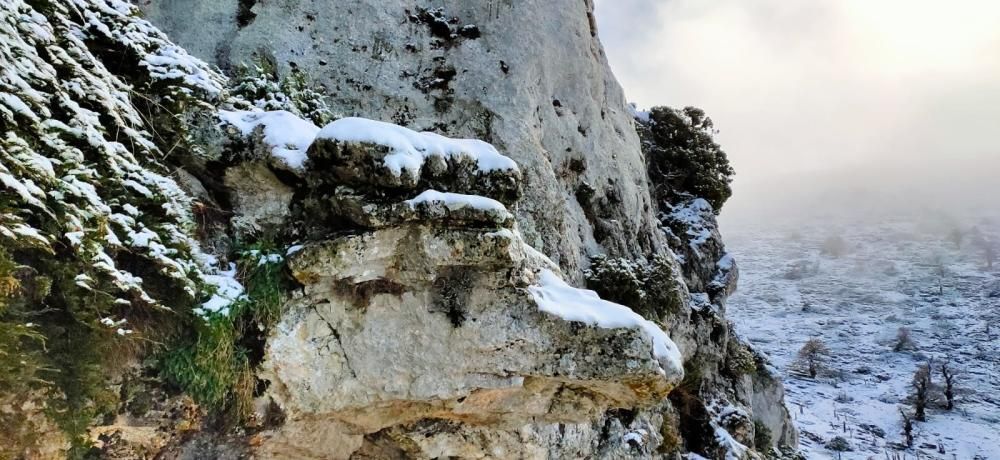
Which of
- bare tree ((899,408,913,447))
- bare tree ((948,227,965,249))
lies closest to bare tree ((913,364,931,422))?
bare tree ((899,408,913,447))

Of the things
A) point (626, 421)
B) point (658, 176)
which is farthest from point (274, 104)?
point (658, 176)

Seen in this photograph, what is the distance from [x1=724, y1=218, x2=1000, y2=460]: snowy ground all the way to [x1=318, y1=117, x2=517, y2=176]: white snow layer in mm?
44266

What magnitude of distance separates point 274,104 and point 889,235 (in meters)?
124

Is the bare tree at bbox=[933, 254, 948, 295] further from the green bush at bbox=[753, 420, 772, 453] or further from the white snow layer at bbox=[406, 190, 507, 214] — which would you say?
the white snow layer at bbox=[406, 190, 507, 214]

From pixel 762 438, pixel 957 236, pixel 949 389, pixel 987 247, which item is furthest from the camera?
pixel 957 236

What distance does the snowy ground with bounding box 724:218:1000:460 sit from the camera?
44500 mm

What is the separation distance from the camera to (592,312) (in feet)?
20.6

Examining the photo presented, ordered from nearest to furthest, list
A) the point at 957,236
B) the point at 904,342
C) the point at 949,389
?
the point at 949,389, the point at 904,342, the point at 957,236

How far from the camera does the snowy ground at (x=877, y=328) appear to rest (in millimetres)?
44500

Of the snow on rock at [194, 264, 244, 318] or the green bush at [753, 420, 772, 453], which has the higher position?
the snow on rock at [194, 264, 244, 318]

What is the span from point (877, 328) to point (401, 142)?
7470 centimetres

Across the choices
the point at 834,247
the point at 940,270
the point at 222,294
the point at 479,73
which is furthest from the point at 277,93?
the point at 834,247

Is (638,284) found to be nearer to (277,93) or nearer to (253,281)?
(277,93)

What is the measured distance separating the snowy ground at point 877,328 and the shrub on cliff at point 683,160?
3005 centimetres
